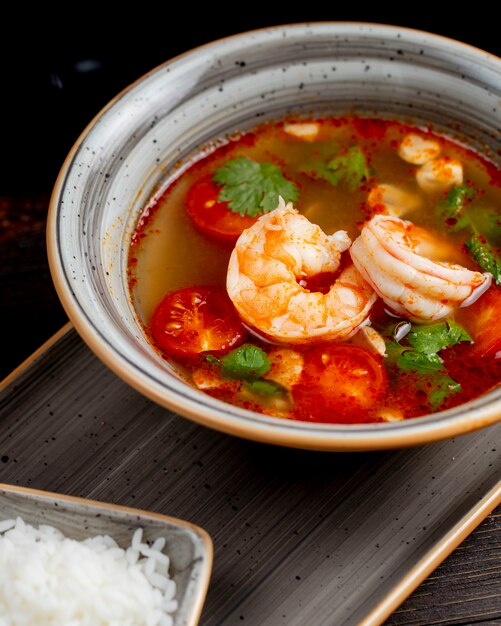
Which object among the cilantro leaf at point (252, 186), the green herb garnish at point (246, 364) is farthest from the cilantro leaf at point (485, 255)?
the green herb garnish at point (246, 364)

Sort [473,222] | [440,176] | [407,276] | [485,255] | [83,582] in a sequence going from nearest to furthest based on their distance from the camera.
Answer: [83,582]
[407,276]
[485,255]
[473,222]
[440,176]

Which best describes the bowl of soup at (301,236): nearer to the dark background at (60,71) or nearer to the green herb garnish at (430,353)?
the green herb garnish at (430,353)

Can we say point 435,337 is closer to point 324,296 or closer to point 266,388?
point 324,296

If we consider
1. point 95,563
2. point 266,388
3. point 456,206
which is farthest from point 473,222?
point 95,563

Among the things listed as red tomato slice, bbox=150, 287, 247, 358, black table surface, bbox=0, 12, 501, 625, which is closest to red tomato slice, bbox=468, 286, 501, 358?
red tomato slice, bbox=150, 287, 247, 358

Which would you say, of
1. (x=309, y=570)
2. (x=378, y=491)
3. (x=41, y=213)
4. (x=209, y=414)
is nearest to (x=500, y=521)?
(x=378, y=491)
